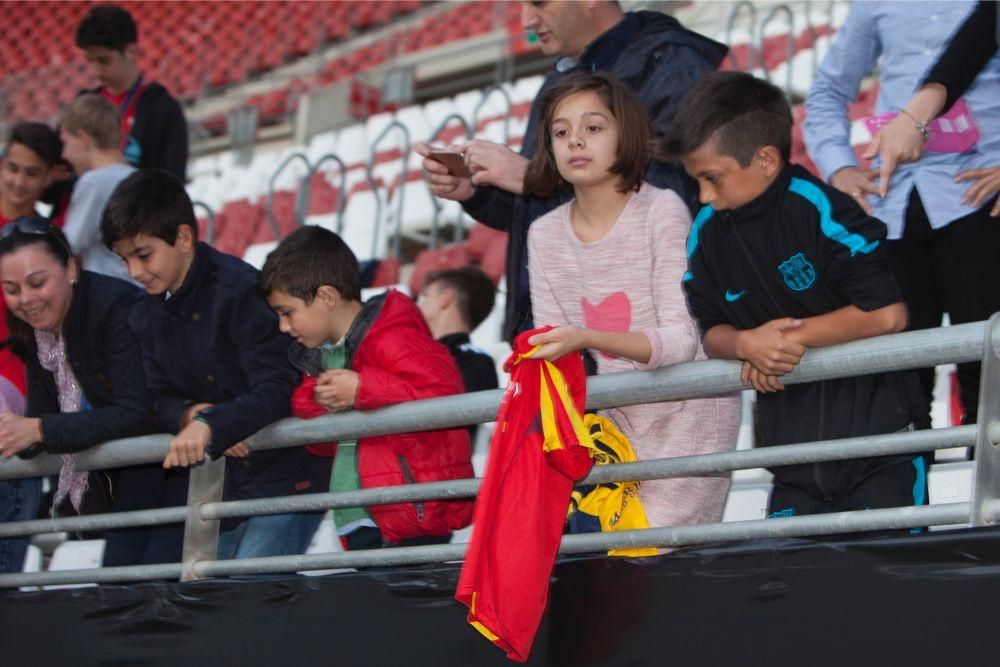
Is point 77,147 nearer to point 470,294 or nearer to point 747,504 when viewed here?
point 470,294

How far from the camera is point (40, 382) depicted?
373 centimetres

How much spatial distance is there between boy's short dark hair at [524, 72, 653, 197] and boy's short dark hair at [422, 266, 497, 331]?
4.26 feet

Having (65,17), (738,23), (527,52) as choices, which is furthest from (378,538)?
(65,17)

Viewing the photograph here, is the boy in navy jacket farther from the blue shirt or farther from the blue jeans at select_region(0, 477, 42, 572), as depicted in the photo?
the blue shirt

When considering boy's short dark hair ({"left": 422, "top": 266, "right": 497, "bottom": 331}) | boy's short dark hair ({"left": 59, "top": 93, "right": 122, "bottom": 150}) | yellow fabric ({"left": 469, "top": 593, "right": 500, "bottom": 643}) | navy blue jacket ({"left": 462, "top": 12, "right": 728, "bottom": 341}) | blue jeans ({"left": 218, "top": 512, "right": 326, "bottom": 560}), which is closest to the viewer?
yellow fabric ({"left": 469, "top": 593, "right": 500, "bottom": 643})

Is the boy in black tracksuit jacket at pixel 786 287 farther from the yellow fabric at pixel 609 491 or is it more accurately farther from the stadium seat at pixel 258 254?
the stadium seat at pixel 258 254

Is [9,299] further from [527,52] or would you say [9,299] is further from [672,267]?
[527,52]

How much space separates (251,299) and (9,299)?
0.73 metres

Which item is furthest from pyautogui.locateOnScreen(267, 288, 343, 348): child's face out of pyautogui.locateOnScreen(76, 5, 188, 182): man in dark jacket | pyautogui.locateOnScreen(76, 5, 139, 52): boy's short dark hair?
pyautogui.locateOnScreen(76, 5, 139, 52): boy's short dark hair

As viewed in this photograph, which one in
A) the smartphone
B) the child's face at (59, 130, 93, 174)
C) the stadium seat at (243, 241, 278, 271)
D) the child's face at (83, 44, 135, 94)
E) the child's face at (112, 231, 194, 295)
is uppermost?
the child's face at (83, 44, 135, 94)

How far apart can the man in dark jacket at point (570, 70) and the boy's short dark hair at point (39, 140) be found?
187 cm

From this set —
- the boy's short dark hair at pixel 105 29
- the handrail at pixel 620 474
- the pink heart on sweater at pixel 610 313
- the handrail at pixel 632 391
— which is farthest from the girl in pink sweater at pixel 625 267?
the boy's short dark hair at pixel 105 29

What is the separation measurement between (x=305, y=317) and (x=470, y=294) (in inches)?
46.0

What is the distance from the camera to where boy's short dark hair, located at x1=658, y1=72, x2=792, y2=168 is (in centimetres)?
261
